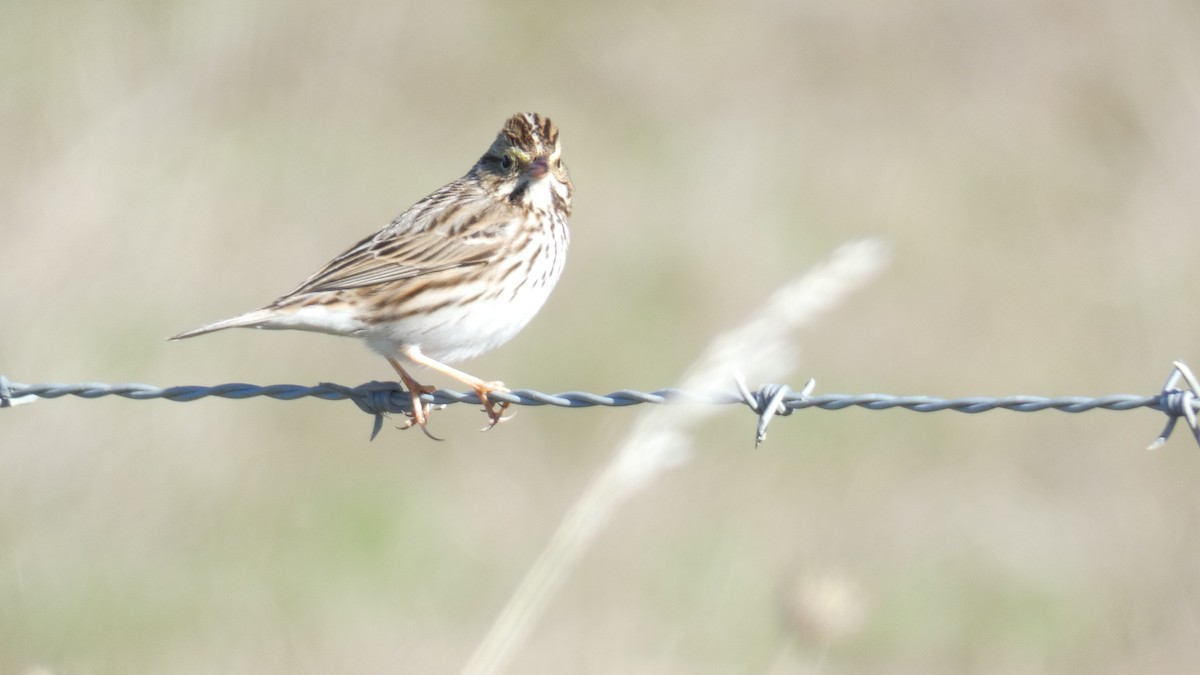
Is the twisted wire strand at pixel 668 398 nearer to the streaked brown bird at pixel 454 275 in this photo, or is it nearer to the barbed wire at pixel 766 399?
the barbed wire at pixel 766 399

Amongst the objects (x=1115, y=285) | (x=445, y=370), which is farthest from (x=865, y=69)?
(x=445, y=370)

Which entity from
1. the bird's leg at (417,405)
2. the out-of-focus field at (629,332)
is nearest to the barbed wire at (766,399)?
the bird's leg at (417,405)

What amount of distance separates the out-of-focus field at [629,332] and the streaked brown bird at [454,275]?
76.6 inches

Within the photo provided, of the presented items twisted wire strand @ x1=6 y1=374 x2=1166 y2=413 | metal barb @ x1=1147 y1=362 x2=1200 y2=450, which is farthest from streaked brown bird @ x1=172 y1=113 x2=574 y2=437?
metal barb @ x1=1147 y1=362 x2=1200 y2=450

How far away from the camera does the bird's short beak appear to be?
26.3 ft

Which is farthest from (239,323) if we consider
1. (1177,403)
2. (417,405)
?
(1177,403)

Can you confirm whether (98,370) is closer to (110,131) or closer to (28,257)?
(28,257)

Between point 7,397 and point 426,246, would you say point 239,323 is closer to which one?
point 7,397

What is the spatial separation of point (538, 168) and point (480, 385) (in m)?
1.41

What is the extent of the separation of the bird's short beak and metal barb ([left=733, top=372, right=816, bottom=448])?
8.28 ft

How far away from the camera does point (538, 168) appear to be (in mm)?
8031

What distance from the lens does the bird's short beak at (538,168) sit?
8.02 m

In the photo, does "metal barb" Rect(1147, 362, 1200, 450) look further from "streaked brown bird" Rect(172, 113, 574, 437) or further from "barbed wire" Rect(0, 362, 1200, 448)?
"streaked brown bird" Rect(172, 113, 574, 437)

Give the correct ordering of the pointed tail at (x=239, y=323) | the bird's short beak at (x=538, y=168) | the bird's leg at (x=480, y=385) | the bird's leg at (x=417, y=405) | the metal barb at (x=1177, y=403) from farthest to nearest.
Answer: the bird's short beak at (x=538, y=168), the bird's leg at (x=417, y=405), the bird's leg at (x=480, y=385), the pointed tail at (x=239, y=323), the metal barb at (x=1177, y=403)
